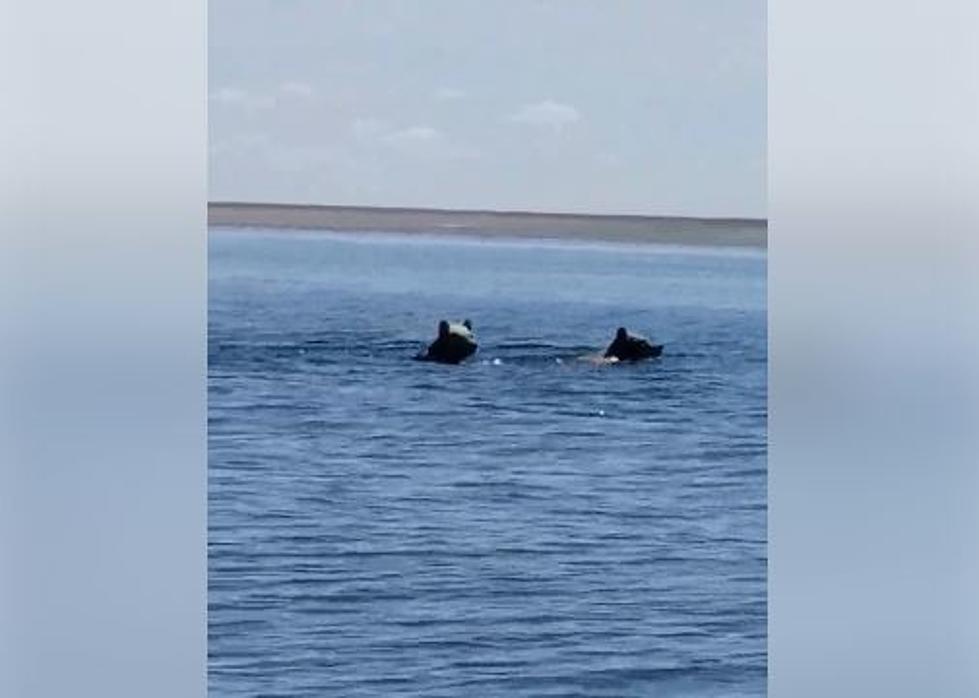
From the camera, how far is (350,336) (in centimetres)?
266

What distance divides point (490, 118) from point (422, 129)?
0.10 meters

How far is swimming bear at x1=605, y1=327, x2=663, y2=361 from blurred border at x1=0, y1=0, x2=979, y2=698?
0.17m

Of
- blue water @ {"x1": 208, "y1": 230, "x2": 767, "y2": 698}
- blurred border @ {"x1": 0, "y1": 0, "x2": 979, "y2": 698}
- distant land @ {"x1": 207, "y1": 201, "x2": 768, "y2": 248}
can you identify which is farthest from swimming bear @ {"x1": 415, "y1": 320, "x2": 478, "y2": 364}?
blurred border @ {"x1": 0, "y1": 0, "x2": 979, "y2": 698}

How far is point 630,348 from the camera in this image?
2691 millimetres

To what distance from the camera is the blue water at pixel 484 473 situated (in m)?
2.60

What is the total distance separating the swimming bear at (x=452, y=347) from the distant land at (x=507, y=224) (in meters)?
0.14

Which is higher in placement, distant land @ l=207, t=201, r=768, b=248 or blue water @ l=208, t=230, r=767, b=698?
distant land @ l=207, t=201, r=768, b=248

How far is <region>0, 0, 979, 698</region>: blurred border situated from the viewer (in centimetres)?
253
